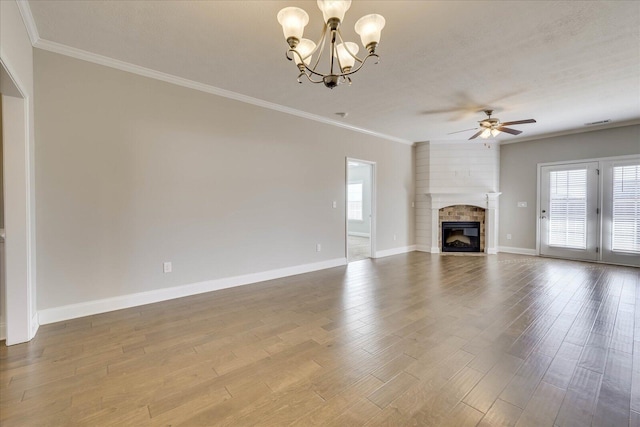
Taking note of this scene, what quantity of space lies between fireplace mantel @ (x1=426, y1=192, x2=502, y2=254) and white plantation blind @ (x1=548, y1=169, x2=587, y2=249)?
3.52ft

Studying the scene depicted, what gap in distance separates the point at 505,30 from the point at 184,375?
153 inches

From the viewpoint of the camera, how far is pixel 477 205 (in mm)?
6789

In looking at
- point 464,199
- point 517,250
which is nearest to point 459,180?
point 464,199

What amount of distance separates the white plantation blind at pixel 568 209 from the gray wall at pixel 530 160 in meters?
0.32

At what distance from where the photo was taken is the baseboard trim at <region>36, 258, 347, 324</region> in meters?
2.82

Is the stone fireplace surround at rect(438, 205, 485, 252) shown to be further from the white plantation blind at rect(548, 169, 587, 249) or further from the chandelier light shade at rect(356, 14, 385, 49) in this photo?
the chandelier light shade at rect(356, 14, 385, 49)

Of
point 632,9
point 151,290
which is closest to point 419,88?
point 632,9

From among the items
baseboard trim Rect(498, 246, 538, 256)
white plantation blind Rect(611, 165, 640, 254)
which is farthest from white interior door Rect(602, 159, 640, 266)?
baseboard trim Rect(498, 246, 538, 256)

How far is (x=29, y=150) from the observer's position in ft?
8.20

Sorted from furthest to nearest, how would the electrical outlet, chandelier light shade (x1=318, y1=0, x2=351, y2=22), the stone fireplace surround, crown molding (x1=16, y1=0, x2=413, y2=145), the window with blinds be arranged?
1. the window with blinds
2. the stone fireplace surround
3. the electrical outlet
4. crown molding (x1=16, y1=0, x2=413, y2=145)
5. chandelier light shade (x1=318, y1=0, x2=351, y2=22)

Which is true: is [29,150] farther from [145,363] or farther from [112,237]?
[145,363]

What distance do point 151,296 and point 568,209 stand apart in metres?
7.96

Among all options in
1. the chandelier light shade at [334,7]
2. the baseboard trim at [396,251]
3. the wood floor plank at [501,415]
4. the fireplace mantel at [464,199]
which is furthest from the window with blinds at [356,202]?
the wood floor plank at [501,415]

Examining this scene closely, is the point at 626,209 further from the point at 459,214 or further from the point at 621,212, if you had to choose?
the point at 459,214
